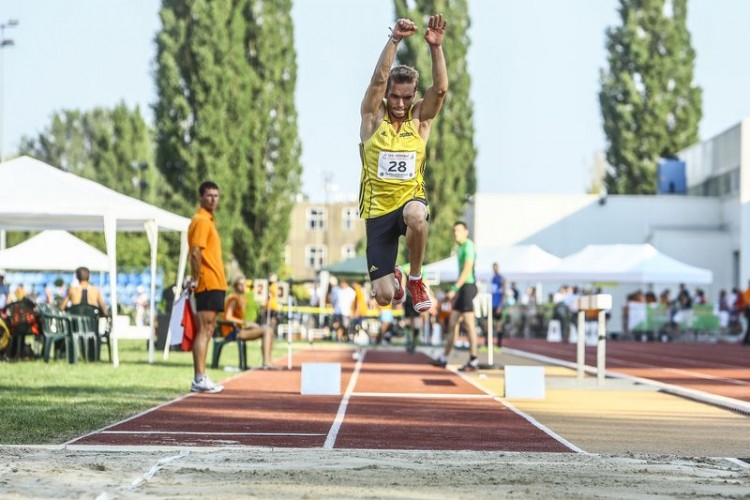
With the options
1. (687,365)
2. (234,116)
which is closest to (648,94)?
(234,116)

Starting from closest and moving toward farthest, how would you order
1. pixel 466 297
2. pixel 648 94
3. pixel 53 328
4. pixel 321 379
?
pixel 321 379 < pixel 466 297 < pixel 53 328 < pixel 648 94

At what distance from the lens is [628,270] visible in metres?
39.0

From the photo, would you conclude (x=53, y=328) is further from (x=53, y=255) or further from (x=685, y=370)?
(x=53, y=255)

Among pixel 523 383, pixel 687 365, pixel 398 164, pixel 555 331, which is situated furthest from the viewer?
pixel 555 331

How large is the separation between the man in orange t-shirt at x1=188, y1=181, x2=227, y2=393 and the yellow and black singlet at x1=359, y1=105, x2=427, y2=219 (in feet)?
16.9

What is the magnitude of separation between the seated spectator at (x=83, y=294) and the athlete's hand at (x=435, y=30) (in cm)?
1310

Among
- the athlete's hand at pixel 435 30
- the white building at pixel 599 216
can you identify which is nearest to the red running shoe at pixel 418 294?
the athlete's hand at pixel 435 30

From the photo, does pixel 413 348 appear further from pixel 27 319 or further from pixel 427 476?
pixel 427 476

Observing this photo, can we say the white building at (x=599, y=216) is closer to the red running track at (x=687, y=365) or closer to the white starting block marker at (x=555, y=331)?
the white starting block marker at (x=555, y=331)

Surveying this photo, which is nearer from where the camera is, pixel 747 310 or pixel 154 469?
pixel 154 469

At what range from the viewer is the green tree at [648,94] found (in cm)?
6009

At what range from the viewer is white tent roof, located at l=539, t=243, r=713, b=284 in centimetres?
3888

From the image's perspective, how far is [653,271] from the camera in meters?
38.9

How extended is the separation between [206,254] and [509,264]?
27.3 metres
